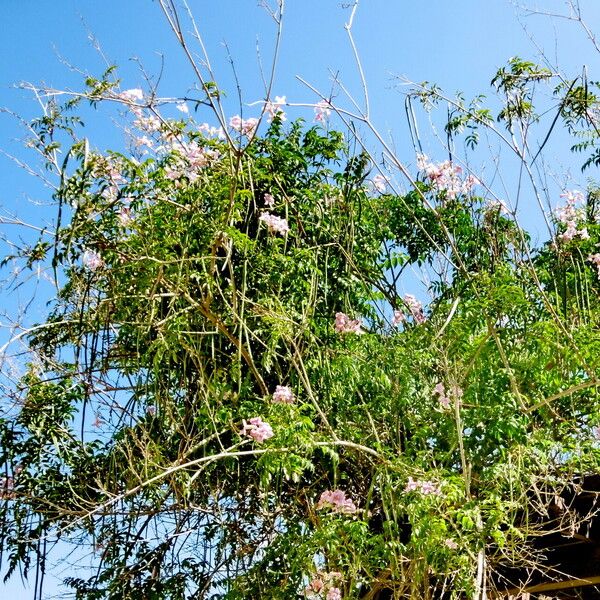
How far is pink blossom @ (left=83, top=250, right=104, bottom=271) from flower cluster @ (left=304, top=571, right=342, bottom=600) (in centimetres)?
181

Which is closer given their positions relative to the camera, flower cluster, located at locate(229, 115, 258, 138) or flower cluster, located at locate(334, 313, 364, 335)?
flower cluster, located at locate(334, 313, 364, 335)

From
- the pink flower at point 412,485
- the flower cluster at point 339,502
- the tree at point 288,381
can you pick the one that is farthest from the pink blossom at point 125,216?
the pink flower at point 412,485

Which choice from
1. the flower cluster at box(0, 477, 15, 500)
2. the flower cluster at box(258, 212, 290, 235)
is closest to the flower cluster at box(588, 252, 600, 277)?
the flower cluster at box(258, 212, 290, 235)

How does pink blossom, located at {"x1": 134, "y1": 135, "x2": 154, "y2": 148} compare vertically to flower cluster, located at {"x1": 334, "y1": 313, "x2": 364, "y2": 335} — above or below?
above

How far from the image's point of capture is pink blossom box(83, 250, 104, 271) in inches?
168

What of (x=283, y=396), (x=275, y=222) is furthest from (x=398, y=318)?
(x=283, y=396)

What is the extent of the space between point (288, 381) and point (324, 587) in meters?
0.99

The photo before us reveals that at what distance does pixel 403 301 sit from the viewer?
4605mm

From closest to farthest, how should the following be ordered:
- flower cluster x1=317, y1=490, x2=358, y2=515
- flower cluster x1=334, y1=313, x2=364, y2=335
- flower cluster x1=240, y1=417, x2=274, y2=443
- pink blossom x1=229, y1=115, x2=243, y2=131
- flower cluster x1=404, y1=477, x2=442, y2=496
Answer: flower cluster x1=404, y1=477, x2=442, y2=496 → flower cluster x1=240, y1=417, x2=274, y2=443 → flower cluster x1=317, y1=490, x2=358, y2=515 → flower cluster x1=334, y1=313, x2=364, y2=335 → pink blossom x1=229, y1=115, x2=243, y2=131

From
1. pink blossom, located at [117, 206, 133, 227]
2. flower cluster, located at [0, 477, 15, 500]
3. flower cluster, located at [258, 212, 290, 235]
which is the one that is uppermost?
pink blossom, located at [117, 206, 133, 227]

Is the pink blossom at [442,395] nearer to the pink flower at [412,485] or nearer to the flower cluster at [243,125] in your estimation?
the pink flower at [412,485]

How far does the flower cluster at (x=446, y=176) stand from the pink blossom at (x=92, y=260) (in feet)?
6.34

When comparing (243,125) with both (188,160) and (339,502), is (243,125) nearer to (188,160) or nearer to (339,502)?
(188,160)

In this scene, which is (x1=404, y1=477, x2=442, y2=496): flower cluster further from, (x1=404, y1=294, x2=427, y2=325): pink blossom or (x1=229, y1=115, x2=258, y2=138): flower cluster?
(x1=229, y1=115, x2=258, y2=138): flower cluster
